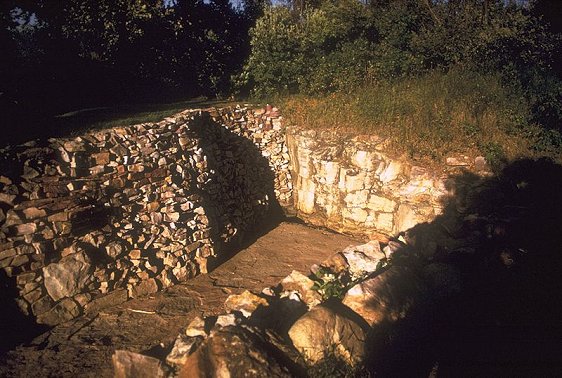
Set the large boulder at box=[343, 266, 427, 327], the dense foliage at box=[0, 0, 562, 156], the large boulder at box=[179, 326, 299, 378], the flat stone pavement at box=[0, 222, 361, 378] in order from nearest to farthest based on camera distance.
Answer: the large boulder at box=[179, 326, 299, 378] < the large boulder at box=[343, 266, 427, 327] < the flat stone pavement at box=[0, 222, 361, 378] < the dense foliage at box=[0, 0, 562, 156]

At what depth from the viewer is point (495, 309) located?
3.94m

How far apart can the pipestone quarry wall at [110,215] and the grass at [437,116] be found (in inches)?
129

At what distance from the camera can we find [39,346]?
4531mm

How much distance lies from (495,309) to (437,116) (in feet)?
15.5

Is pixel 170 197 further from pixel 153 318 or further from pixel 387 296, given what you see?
pixel 387 296

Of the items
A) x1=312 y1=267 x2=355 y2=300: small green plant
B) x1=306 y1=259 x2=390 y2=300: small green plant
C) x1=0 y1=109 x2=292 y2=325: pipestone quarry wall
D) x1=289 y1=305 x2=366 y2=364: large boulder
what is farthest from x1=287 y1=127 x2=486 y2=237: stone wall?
x1=289 y1=305 x2=366 y2=364: large boulder

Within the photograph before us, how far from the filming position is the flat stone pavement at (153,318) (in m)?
4.21

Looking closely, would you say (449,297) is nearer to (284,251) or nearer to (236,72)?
(284,251)

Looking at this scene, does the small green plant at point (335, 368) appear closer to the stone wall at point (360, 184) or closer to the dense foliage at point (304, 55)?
the stone wall at point (360, 184)

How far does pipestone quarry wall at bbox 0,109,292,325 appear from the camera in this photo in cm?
496

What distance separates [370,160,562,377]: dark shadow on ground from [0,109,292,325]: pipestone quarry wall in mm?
3795

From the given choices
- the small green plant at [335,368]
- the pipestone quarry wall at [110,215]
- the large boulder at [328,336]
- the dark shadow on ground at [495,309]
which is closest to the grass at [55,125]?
the pipestone quarry wall at [110,215]

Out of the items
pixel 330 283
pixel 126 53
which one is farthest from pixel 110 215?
pixel 126 53

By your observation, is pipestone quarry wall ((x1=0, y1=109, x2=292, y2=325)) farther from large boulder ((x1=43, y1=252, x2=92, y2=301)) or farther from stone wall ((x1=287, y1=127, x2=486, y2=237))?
stone wall ((x1=287, y1=127, x2=486, y2=237))
